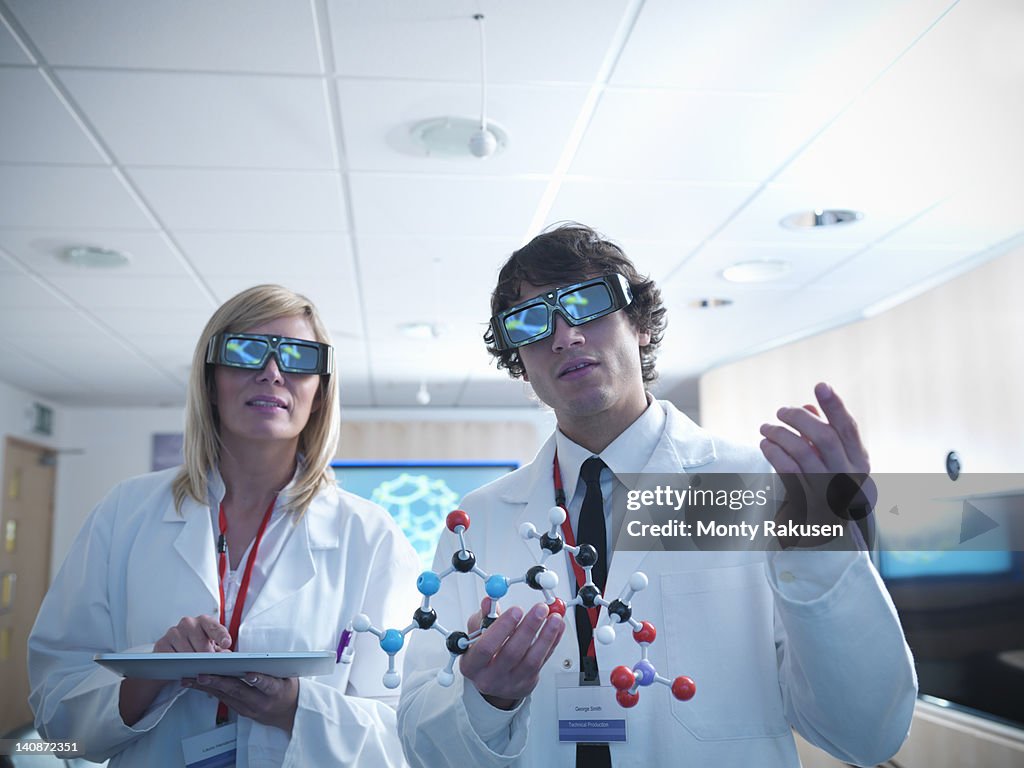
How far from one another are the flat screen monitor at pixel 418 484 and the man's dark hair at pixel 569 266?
23.4ft

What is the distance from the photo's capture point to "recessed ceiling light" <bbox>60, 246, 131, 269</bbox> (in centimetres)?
465

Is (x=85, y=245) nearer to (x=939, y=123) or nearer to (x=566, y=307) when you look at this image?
(x=566, y=307)

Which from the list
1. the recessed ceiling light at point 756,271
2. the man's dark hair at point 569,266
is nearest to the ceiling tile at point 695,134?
the recessed ceiling light at point 756,271

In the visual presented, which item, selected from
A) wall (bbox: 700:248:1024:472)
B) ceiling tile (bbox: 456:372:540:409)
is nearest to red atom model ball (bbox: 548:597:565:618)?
wall (bbox: 700:248:1024:472)

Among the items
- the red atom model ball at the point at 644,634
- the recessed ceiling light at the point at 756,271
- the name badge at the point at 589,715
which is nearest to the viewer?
the red atom model ball at the point at 644,634

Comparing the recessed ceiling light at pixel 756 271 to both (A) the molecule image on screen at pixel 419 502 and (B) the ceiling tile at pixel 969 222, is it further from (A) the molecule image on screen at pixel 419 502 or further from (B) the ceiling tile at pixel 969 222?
(A) the molecule image on screen at pixel 419 502

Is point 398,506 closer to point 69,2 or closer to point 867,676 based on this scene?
point 69,2

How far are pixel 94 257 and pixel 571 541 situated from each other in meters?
4.12

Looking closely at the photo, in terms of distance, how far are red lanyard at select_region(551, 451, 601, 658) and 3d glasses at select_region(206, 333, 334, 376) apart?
2.24ft

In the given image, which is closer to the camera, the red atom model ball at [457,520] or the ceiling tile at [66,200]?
the red atom model ball at [457,520]

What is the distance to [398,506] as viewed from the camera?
362 inches

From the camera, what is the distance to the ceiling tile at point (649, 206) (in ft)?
13.0

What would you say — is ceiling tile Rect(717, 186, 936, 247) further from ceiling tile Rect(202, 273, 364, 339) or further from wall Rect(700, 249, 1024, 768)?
ceiling tile Rect(202, 273, 364, 339)

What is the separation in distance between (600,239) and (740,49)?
1.34 meters
